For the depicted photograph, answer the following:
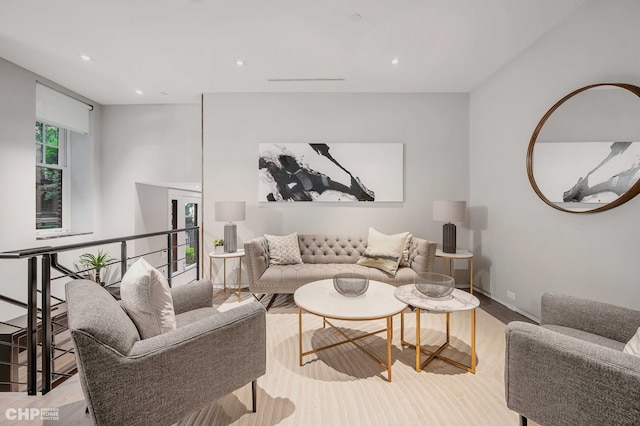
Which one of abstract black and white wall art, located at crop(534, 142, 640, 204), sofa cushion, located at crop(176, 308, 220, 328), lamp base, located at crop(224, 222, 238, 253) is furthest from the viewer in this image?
lamp base, located at crop(224, 222, 238, 253)

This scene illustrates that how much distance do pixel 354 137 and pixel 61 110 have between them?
4197 mm

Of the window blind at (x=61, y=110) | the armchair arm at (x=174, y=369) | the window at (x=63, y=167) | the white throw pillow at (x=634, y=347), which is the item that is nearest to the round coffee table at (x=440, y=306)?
the white throw pillow at (x=634, y=347)

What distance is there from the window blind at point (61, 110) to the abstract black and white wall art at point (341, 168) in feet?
9.25

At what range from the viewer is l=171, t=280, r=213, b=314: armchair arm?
189 centimetres

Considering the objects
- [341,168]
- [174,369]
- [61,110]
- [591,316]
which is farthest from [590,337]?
[61,110]

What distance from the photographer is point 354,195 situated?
387 centimetres

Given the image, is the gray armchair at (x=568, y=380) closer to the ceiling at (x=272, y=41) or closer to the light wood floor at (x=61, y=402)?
the light wood floor at (x=61, y=402)

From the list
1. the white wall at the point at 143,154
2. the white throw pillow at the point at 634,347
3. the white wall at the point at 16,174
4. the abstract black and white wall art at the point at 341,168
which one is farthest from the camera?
the white wall at the point at 143,154

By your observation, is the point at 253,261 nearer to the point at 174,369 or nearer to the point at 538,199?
the point at 174,369

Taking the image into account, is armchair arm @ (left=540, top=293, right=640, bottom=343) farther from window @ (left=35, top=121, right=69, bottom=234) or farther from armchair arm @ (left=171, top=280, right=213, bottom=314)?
window @ (left=35, top=121, right=69, bottom=234)

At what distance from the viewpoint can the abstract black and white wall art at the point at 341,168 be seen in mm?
3861

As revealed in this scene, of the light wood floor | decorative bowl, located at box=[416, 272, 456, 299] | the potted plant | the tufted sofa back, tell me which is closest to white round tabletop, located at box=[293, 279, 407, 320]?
decorative bowl, located at box=[416, 272, 456, 299]

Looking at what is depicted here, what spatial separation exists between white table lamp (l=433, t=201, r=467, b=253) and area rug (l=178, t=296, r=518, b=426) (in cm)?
119

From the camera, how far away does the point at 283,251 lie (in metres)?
3.36
